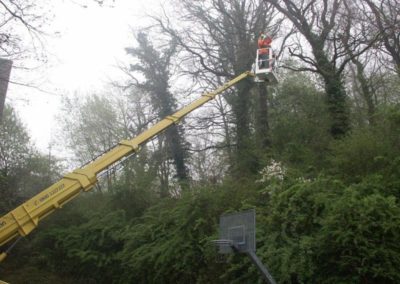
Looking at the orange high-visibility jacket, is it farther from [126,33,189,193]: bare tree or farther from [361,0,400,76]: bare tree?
[126,33,189,193]: bare tree

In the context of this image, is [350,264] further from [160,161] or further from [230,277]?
[160,161]

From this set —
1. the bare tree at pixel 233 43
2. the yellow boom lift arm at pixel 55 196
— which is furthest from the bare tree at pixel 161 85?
the yellow boom lift arm at pixel 55 196

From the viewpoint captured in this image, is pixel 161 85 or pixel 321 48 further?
pixel 161 85

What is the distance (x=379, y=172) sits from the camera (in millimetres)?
12586

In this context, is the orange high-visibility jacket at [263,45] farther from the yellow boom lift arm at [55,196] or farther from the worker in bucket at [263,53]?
the yellow boom lift arm at [55,196]

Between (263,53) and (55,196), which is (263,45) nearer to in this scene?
(263,53)

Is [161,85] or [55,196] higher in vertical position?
[161,85]

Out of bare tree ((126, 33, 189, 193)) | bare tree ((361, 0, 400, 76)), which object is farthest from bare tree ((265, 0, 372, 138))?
bare tree ((126, 33, 189, 193))

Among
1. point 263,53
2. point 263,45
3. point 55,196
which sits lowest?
point 55,196

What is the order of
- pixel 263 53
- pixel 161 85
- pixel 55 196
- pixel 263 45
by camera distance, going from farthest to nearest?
pixel 161 85, pixel 263 45, pixel 263 53, pixel 55 196

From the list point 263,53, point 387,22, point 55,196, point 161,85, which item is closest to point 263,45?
point 263,53

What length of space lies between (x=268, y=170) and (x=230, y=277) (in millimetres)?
4832

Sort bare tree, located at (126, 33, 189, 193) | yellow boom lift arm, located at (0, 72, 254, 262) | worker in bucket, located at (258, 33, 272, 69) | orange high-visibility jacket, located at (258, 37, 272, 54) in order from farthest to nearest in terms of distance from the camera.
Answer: bare tree, located at (126, 33, 189, 193) → orange high-visibility jacket, located at (258, 37, 272, 54) → worker in bucket, located at (258, 33, 272, 69) → yellow boom lift arm, located at (0, 72, 254, 262)

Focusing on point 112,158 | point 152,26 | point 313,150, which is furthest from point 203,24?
point 112,158
